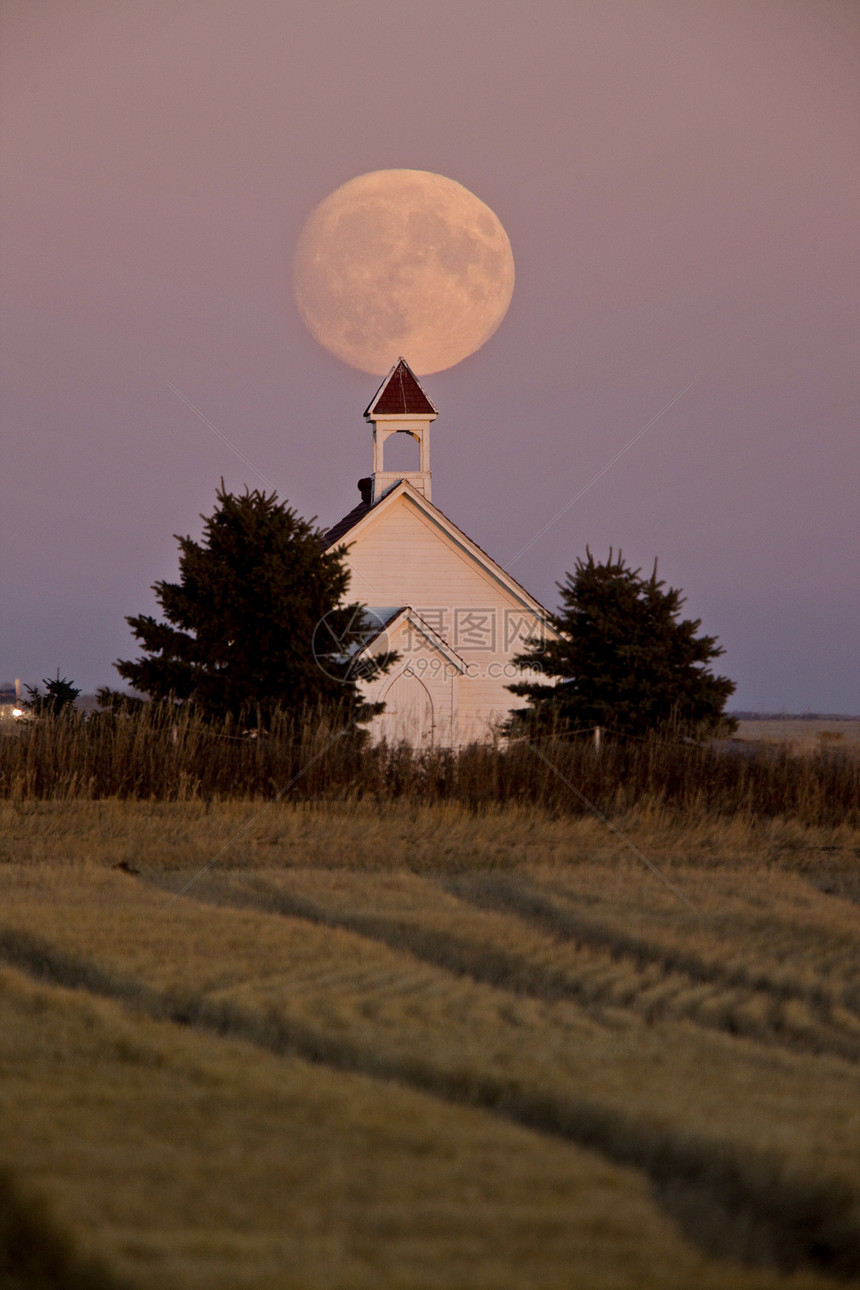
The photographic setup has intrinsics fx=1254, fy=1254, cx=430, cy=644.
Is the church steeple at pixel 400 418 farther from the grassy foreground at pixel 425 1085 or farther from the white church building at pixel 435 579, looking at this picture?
the grassy foreground at pixel 425 1085

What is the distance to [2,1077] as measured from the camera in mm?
5289

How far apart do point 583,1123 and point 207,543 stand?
709 inches

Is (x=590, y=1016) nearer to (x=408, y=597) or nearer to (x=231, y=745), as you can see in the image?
(x=231, y=745)

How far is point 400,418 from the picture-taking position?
32.7 m

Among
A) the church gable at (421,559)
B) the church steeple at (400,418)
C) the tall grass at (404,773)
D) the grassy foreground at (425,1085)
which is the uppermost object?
the church steeple at (400,418)

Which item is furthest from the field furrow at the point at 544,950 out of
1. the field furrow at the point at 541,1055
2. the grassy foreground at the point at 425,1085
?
the field furrow at the point at 541,1055

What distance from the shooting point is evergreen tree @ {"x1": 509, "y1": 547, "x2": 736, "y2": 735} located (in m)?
21.8

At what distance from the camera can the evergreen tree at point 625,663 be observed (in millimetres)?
21781

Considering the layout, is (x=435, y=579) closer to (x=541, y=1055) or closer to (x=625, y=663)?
(x=625, y=663)

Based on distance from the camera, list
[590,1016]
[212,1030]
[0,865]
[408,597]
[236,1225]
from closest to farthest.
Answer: [236,1225], [212,1030], [590,1016], [0,865], [408,597]

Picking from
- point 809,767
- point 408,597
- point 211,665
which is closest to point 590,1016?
point 809,767

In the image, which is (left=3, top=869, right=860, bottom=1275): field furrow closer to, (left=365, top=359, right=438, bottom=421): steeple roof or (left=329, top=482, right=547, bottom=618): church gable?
(left=329, top=482, right=547, bottom=618): church gable

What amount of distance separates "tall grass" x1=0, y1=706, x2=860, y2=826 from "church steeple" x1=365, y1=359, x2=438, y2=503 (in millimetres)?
15048

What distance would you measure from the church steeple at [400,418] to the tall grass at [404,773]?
15.0m
